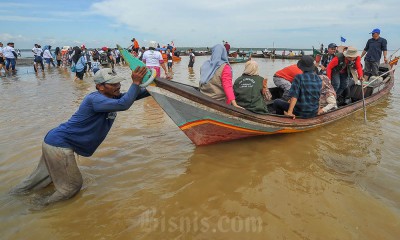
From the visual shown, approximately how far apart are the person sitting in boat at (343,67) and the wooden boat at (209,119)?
2.06m

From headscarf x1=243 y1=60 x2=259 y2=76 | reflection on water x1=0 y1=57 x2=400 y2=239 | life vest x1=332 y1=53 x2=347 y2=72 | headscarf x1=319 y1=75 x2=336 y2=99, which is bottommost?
reflection on water x1=0 y1=57 x2=400 y2=239

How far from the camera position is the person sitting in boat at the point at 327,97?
545 cm

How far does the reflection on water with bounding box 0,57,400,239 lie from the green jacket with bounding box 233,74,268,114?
0.65m

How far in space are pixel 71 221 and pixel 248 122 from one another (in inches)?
111

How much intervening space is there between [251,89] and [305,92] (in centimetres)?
113

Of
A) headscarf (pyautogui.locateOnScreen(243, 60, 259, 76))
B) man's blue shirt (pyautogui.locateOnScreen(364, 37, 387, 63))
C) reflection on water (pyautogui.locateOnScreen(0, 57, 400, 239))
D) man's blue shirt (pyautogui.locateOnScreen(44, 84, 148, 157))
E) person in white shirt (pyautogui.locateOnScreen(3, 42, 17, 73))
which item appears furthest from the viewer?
person in white shirt (pyautogui.locateOnScreen(3, 42, 17, 73))

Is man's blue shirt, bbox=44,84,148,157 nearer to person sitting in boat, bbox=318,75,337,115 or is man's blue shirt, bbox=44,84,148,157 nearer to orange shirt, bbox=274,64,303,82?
orange shirt, bbox=274,64,303,82

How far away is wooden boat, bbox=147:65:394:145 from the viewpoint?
3.79 m

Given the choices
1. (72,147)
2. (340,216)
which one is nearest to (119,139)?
(72,147)

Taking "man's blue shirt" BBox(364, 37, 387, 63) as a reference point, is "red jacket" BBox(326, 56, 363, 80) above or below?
below

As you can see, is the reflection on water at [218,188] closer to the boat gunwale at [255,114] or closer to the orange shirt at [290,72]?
the boat gunwale at [255,114]

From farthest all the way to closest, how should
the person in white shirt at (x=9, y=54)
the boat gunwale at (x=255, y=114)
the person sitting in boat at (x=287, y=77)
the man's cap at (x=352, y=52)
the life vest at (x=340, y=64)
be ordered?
the person in white shirt at (x=9, y=54), the life vest at (x=340, y=64), the man's cap at (x=352, y=52), the person sitting in boat at (x=287, y=77), the boat gunwale at (x=255, y=114)

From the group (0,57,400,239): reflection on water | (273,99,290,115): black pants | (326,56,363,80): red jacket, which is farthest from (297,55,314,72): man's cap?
(326,56,363,80): red jacket

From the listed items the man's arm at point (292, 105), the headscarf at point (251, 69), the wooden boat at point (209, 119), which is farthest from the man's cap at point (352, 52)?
the headscarf at point (251, 69)
